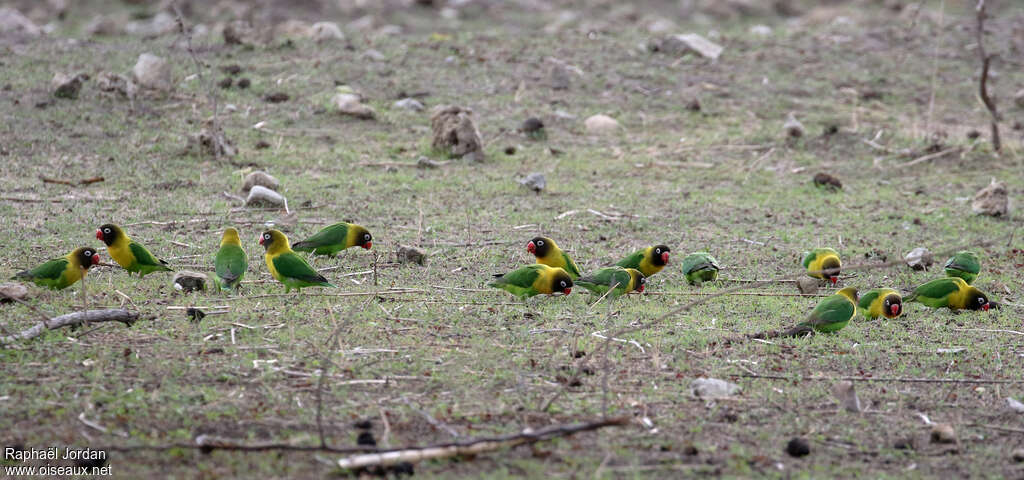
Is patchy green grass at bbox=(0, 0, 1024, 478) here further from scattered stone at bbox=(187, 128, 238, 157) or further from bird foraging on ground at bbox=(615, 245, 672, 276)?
bird foraging on ground at bbox=(615, 245, 672, 276)

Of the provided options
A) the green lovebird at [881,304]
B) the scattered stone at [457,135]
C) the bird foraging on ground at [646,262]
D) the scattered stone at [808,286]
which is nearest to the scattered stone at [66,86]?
the scattered stone at [457,135]

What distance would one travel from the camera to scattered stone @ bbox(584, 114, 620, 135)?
11477 mm

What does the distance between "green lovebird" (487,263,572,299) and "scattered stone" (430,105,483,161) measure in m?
4.08

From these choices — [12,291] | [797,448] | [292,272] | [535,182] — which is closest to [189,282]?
[292,272]

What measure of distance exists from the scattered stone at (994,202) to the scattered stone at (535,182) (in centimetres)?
395

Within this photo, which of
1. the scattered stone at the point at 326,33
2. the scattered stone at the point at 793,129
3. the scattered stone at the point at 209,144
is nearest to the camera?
the scattered stone at the point at 209,144

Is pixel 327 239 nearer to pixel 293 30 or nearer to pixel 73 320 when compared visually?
pixel 73 320

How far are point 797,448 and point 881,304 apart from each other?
2.30 m

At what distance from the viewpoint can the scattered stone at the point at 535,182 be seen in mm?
9453

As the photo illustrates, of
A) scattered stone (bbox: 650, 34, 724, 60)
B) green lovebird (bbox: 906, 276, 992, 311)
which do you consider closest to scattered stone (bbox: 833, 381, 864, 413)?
green lovebird (bbox: 906, 276, 992, 311)

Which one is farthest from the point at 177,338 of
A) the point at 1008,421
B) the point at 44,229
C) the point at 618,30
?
the point at 618,30

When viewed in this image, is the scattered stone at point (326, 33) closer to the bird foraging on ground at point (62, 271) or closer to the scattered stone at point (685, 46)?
the scattered stone at point (685, 46)

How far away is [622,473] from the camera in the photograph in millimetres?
4121

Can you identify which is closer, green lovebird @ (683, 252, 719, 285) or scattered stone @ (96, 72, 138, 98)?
green lovebird @ (683, 252, 719, 285)
